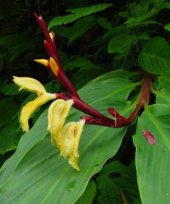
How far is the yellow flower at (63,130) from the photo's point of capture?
101cm

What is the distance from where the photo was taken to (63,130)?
102 centimetres

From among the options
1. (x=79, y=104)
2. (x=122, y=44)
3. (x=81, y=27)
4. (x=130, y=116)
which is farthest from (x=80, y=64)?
(x=79, y=104)

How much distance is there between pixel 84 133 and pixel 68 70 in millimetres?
753

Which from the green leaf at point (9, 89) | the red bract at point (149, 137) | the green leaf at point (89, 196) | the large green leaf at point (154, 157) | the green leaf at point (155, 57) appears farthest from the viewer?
the green leaf at point (9, 89)

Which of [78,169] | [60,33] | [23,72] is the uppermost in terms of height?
[78,169]

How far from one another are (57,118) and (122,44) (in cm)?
63

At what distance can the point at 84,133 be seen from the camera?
1.19 metres

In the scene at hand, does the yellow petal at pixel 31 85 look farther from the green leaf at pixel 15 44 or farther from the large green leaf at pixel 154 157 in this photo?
the green leaf at pixel 15 44

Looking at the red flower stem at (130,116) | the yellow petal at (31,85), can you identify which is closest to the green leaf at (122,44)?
the red flower stem at (130,116)

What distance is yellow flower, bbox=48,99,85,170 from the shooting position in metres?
1.01

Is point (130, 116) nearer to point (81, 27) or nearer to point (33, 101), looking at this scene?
point (33, 101)

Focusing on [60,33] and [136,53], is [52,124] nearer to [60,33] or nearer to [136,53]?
[136,53]

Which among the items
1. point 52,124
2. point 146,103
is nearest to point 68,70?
point 146,103

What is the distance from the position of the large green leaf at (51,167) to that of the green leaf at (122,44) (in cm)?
30
